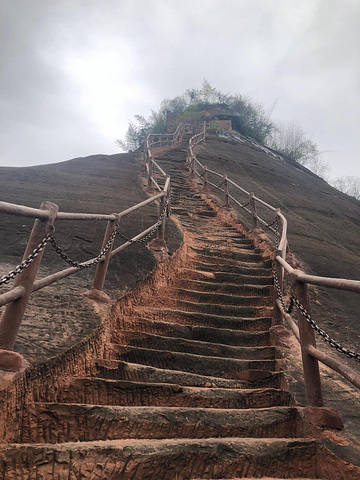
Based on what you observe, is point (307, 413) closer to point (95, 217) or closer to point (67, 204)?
point (95, 217)

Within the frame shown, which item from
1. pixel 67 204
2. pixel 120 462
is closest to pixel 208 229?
pixel 67 204

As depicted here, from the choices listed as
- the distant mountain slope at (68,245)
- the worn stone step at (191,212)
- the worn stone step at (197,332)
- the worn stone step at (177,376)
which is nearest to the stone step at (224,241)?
the distant mountain slope at (68,245)

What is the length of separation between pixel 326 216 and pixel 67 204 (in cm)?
836

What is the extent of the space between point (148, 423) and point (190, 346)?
3.61 feet

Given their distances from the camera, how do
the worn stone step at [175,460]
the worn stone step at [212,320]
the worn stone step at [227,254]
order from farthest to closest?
the worn stone step at [227,254], the worn stone step at [212,320], the worn stone step at [175,460]

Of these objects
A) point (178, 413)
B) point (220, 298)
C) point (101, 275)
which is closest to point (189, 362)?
point (178, 413)

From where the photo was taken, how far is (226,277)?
4625 mm

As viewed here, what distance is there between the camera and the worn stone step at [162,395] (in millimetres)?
2135

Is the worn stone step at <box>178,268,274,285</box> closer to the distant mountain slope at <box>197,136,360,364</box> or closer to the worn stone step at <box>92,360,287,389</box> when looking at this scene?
the distant mountain slope at <box>197,136,360,364</box>

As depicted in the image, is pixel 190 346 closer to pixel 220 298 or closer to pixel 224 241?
pixel 220 298

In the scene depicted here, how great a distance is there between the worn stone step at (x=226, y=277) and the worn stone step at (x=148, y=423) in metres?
2.49

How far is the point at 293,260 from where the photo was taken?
510 centimetres

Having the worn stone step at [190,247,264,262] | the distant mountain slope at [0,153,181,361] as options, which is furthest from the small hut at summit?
the worn stone step at [190,247,264,262]

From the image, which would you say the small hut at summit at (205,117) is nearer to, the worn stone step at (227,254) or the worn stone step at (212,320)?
the worn stone step at (227,254)
